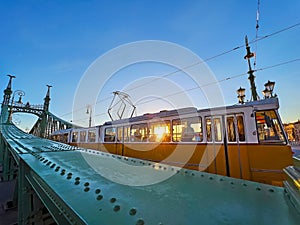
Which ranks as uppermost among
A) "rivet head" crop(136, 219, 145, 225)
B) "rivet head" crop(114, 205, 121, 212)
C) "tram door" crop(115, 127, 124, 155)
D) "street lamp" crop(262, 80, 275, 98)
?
"street lamp" crop(262, 80, 275, 98)

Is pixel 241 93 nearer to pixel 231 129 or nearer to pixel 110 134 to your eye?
pixel 231 129

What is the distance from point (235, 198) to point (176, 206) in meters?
0.51

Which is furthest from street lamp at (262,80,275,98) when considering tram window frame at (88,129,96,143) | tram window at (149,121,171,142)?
tram window frame at (88,129,96,143)

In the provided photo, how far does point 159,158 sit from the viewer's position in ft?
20.1

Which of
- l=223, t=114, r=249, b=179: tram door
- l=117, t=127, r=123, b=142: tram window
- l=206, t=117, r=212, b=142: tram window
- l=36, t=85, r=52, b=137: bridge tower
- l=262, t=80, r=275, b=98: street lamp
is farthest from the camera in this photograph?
l=36, t=85, r=52, b=137: bridge tower

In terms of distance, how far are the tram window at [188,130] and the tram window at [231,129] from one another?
Answer: 0.86m

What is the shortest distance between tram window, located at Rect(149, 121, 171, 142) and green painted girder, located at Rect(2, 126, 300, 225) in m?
4.31

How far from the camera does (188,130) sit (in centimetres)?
562

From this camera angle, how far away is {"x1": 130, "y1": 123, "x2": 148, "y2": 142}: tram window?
22.6 ft

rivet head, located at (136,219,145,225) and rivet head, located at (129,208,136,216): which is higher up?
rivet head, located at (129,208,136,216)

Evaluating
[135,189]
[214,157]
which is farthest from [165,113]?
[135,189]

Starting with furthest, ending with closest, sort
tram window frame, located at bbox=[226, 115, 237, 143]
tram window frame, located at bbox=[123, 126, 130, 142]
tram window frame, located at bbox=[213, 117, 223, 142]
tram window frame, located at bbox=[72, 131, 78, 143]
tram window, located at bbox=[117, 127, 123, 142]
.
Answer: tram window frame, located at bbox=[72, 131, 78, 143]
tram window, located at bbox=[117, 127, 123, 142]
tram window frame, located at bbox=[123, 126, 130, 142]
tram window frame, located at bbox=[213, 117, 223, 142]
tram window frame, located at bbox=[226, 115, 237, 143]

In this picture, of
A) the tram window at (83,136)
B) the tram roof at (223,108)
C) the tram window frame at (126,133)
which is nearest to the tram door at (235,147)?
the tram roof at (223,108)

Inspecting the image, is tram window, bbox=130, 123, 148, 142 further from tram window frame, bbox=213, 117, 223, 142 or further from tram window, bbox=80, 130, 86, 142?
tram window, bbox=80, 130, 86, 142
